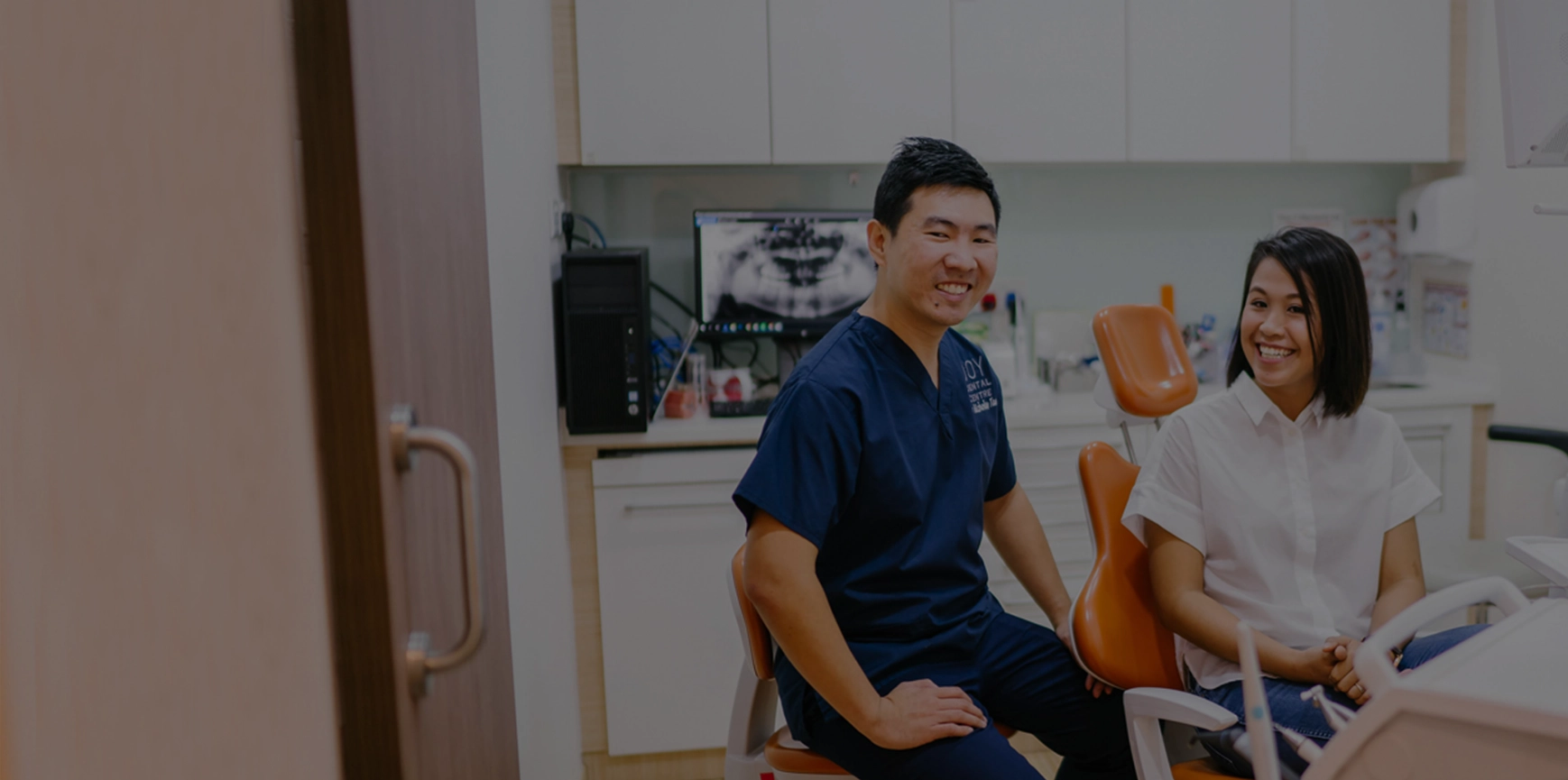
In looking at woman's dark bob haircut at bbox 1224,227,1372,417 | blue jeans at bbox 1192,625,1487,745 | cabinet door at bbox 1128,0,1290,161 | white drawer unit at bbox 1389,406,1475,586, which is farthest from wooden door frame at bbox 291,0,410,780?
white drawer unit at bbox 1389,406,1475,586

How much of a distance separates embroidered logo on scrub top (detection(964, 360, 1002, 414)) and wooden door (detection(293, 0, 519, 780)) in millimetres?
780

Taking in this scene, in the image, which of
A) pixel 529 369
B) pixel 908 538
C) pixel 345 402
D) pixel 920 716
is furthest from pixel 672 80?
pixel 345 402

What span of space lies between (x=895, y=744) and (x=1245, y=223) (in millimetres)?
2467

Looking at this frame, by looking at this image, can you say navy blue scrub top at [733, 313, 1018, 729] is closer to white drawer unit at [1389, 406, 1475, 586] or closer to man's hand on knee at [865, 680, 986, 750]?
man's hand on knee at [865, 680, 986, 750]

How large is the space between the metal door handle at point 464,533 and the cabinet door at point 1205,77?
2.30 metres

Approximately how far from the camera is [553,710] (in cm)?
218

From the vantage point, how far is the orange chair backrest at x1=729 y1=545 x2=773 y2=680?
1.56 m

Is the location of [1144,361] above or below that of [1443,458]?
above

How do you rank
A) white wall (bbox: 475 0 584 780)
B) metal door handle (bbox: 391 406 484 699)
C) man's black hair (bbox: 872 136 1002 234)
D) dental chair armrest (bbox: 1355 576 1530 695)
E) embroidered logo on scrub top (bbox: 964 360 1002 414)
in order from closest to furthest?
dental chair armrest (bbox: 1355 576 1530 695) → metal door handle (bbox: 391 406 484 699) → man's black hair (bbox: 872 136 1002 234) → embroidered logo on scrub top (bbox: 964 360 1002 414) → white wall (bbox: 475 0 584 780)

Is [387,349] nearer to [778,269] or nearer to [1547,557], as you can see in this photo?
[1547,557]

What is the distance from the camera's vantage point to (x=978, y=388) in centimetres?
169

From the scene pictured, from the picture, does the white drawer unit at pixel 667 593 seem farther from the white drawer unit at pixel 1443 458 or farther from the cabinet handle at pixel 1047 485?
the white drawer unit at pixel 1443 458

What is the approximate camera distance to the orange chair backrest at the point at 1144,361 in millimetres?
1670

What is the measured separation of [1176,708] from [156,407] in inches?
47.3
